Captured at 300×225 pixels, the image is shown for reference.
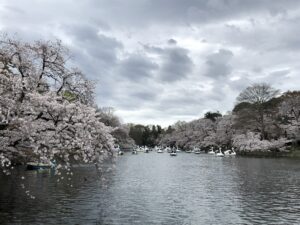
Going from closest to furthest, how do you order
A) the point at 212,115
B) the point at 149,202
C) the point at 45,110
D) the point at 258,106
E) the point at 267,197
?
the point at 45,110
the point at 149,202
the point at 267,197
the point at 258,106
the point at 212,115

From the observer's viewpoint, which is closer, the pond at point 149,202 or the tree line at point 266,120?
the pond at point 149,202

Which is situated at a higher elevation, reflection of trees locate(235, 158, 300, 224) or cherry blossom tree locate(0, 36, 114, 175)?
cherry blossom tree locate(0, 36, 114, 175)

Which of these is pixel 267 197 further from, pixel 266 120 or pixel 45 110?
pixel 266 120

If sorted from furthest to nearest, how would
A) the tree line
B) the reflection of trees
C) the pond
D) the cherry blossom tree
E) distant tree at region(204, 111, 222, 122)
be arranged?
distant tree at region(204, 111, 222, 122)
the tree line
the reflection of trees
the pond
the cherry blossom tree

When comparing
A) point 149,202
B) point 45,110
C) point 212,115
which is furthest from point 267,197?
point 212,115

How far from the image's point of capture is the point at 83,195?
28.7 meters

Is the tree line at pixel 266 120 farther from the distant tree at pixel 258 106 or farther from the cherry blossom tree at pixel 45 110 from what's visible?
the cherry blossom tree at pixel 45 110

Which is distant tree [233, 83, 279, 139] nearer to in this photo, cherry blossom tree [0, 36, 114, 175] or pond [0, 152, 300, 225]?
pond [0, 152, 300, 225]

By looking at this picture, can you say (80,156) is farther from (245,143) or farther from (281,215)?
(245,143)

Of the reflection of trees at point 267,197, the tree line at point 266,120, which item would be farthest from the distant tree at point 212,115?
the reflection of trees at point 267,197

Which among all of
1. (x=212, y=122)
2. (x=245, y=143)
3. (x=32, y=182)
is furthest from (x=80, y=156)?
(x=212, y=122)

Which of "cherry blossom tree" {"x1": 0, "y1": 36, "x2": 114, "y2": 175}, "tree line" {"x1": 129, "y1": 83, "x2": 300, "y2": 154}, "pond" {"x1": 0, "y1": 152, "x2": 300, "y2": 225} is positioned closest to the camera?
"cherry blossom tree" {"x1": 0, "y1": 36, "x2": 114, "y2": 175}

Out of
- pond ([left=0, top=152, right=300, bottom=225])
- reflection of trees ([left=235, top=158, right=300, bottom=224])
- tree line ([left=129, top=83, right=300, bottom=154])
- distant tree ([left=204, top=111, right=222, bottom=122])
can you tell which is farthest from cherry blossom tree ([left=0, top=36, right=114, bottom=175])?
distant tree ([left=204, top=111, right=222, bottom=122])

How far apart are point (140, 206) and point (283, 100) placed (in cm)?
8074
